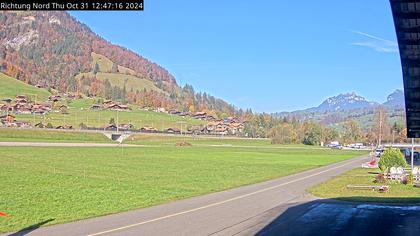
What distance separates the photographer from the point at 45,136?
120 metres

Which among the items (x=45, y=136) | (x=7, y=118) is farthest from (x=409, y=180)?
(x=7, y=118)

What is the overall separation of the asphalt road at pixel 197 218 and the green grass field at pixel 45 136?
8951 cm

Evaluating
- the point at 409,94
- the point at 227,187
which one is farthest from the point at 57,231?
the point at 227,187

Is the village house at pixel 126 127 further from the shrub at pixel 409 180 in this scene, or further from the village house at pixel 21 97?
the shrub at pixel 409 180

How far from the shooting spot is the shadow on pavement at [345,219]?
53.0 ft

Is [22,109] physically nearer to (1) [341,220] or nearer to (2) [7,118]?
(2) [7,118]

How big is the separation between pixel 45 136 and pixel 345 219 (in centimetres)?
10930

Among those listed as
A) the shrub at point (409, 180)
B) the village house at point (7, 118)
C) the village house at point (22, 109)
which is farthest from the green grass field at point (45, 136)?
the shrub at point (409, 180)

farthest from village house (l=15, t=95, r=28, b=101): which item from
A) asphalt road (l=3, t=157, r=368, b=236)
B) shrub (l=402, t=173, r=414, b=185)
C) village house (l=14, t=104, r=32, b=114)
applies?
asphalt road (l=3, t=157, r=368, b=236)

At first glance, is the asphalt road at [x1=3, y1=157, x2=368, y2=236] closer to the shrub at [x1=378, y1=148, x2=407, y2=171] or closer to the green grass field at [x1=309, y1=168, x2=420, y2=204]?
the green grass field at [x1=309, y1=168, x2=420, y2=204]

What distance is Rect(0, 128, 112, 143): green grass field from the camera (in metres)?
110

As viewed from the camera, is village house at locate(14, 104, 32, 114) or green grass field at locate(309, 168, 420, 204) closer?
green grass field at locate(309, 168, 420, 204)

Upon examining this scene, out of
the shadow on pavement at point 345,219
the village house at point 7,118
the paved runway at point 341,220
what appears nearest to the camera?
the paved runway at point 341,220

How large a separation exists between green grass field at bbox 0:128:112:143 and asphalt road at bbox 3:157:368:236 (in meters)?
89.5
